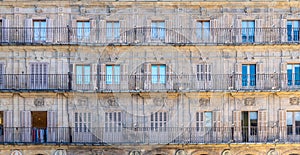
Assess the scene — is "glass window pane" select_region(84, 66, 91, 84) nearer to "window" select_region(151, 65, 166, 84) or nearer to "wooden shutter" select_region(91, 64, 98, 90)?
"wooden shutter" select_region(91, 64, 98, 90)

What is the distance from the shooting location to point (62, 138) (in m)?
23.1

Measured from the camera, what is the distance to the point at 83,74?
23531 mm

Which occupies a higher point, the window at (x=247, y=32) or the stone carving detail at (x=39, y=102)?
the window at (x=247, y=32)

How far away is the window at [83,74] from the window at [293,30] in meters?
10.9

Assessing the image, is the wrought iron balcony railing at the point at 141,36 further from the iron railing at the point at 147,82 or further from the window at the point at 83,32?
the iron railing at the point at 147,82

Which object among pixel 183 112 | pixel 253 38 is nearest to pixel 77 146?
pixel 183 112

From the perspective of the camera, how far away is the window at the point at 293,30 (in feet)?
77.8

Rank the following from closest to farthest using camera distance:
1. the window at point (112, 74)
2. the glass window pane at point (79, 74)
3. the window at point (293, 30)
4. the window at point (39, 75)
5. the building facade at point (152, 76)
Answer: the building facade at point (152, 76)
the window at point (39, 75)
the glass window pane at point (79, 74)
the window at point (112, 74)
the window at point (293, 30)

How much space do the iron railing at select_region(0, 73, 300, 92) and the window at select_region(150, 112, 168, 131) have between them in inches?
53.3

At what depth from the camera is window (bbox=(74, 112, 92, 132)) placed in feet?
76.5

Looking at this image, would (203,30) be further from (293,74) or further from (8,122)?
(8,122)

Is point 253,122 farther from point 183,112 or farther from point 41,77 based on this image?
point 41,77

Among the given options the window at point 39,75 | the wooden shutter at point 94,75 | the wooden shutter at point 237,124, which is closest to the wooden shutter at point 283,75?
the wooden shutter at point 237,124

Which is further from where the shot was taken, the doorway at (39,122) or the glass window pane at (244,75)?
the glass window pane at (244,75)
